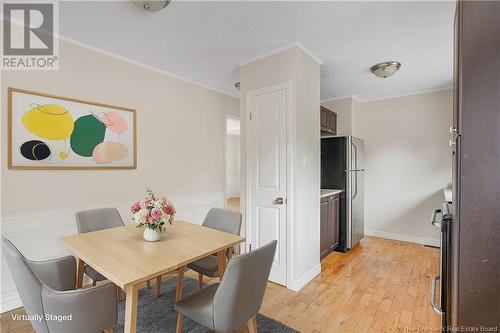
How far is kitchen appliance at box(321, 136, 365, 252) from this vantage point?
11.8ft

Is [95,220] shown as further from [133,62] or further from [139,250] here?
[133,62]

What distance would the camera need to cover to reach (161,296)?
238cm

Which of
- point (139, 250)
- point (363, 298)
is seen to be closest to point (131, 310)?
point (139, 250)

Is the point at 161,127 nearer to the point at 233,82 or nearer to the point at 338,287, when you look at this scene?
the point at 233,82

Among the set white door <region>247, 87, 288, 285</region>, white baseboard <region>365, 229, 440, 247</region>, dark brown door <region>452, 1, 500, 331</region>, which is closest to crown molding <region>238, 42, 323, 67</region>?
white door <region>247, 87, 288, 285</region>

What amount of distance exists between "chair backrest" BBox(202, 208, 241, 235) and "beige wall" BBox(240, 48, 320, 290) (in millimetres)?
627

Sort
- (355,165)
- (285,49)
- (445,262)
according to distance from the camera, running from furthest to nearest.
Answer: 1. (355,165)
2. (285,49)
3. (445,262)

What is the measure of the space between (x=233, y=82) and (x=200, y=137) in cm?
95

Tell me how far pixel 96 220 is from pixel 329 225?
2.79 m

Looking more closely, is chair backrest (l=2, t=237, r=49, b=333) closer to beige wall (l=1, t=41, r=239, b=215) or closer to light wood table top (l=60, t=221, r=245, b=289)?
light wood table top (l=60, t=221, r=245, b=289)

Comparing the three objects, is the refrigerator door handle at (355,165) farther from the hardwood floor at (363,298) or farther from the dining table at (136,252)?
the dining table at (136,252)

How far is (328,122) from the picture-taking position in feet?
13.3

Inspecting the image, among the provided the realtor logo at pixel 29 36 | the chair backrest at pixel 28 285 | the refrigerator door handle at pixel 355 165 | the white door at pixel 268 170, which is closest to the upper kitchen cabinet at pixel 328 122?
the refrigerator door handle at pixel 355 165

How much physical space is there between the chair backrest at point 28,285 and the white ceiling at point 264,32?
182 centimetres
